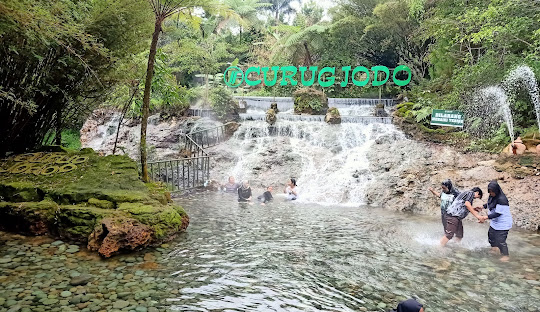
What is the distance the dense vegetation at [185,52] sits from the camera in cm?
641

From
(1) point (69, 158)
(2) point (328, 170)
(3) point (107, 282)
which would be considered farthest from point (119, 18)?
(2) point (328, 170)

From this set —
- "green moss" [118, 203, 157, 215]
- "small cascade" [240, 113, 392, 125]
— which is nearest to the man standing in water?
"green moss" [118, 203, 157, 215]

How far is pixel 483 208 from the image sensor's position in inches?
225

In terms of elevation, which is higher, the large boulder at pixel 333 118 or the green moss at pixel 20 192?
the large boulder at pixel 333 118

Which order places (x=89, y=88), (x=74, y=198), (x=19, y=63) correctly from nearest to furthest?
(x=74, y=198), (x=19, y=63), (x=89, y=88)

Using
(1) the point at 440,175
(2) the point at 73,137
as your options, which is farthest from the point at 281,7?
(1) the point at 440,175

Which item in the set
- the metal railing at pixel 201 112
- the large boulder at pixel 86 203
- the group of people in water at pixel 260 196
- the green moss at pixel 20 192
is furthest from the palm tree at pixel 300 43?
the green moss at pixel 20 192

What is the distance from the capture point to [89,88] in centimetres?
848

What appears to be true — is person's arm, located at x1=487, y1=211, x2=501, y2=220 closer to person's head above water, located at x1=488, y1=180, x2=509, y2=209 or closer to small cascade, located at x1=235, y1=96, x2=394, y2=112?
person's head above water, located at x1=488, y1=180, x2=509, y2=209

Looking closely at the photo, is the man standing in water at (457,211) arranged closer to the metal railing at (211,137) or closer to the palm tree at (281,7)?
the metal railing at (211,137)

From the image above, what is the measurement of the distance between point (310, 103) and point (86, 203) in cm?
1303

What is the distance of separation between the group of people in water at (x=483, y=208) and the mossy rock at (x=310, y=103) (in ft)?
37.9

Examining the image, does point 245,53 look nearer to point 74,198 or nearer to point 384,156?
point 384,156

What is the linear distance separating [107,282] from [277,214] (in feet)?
15.9
